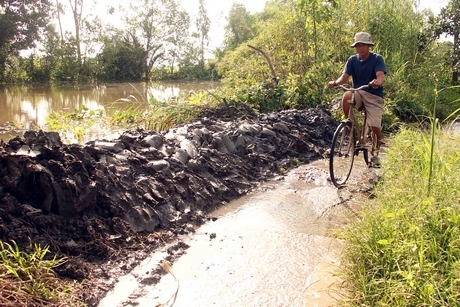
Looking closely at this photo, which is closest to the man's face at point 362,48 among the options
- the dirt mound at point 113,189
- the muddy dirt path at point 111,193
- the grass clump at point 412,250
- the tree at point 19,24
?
the muddy dirt path at point 111,193

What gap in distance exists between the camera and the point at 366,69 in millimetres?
4934

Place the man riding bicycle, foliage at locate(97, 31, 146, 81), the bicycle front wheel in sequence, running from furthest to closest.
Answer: foliage at locate(97, 31, 146, 81) → the man riding bicycle → the bicycle front wheel

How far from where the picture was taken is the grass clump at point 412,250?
201 centimetres

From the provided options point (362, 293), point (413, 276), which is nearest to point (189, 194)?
point (362, 293)

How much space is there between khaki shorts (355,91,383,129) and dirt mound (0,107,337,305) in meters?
1.50

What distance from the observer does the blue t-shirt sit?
4.84m

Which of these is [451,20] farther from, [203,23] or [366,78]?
[203,23]

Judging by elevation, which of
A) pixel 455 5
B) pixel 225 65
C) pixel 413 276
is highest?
pixel 455 5

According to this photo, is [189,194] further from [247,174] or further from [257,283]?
[257,283]

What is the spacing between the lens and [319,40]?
10.4 meters

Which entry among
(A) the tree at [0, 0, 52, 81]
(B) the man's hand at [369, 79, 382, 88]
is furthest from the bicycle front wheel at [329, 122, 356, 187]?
(A) the tree at [0, 0, 52, 81]

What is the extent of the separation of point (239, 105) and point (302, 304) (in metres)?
5.91

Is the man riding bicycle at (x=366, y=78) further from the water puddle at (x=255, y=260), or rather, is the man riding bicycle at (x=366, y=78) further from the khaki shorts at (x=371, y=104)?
the water puddle at (x=255, y=260)

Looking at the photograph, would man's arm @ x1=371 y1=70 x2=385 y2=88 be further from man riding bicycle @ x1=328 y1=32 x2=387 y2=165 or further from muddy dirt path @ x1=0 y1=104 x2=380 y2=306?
muddy dirt path @ x1=0 y1=104 x2=380 y2=306
